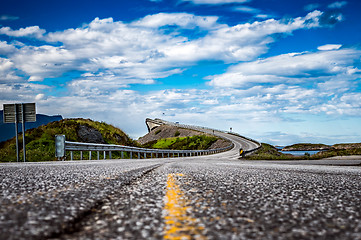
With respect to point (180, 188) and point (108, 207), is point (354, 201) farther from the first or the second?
point (108, 207)

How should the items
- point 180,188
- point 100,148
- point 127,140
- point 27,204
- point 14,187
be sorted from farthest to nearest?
1. point 127,140
2. point 100,148
3. point 180,188
4. point 14,187
5. point 27,204

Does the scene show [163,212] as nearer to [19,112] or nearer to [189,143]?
[19,112]

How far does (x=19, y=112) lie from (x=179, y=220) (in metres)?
18.3

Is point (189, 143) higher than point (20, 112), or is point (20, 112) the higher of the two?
point (20, 112)

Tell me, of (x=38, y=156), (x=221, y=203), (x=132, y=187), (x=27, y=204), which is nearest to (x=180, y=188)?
(x=132, y=187)

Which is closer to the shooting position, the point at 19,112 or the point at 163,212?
the point at 163,212

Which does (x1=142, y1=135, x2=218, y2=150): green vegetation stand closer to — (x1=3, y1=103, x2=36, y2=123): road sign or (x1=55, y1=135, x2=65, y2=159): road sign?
(x1=3, y1=103, x2=36, y2=123): road sign

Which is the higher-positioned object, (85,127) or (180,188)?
(85,127)

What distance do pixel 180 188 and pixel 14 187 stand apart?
77.7 inches

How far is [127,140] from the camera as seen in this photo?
38625 mm

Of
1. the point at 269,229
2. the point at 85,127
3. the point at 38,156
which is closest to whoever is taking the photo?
the point at 269,229

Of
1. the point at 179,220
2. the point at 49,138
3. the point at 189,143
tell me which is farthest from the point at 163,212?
the point at 189,143

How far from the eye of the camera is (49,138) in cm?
2506

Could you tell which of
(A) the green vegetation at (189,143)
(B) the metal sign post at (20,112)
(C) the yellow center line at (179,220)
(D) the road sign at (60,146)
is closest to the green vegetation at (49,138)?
(D) the road sign at (60,146)
